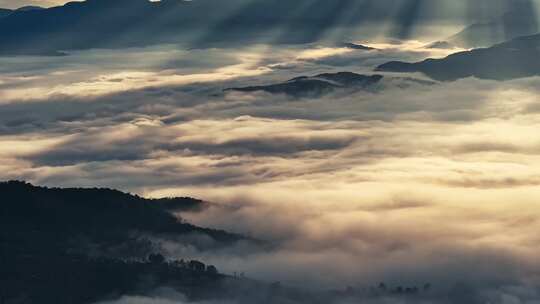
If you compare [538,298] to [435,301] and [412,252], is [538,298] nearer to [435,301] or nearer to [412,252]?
[435,301]

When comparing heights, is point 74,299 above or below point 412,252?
below

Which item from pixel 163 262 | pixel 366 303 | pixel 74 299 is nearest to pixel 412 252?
pixel 366 303

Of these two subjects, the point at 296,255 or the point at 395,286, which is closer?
the point at 395,286

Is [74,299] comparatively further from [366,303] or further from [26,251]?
[366,303]

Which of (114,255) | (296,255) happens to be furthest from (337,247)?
(114,255)

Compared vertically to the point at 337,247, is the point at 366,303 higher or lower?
lower

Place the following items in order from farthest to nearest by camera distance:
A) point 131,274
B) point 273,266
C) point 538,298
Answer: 1. point 273,266
2. point 131,274
3. point 538,298

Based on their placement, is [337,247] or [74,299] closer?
[74,299]

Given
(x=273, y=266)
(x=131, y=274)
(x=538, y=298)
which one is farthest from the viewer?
(x=273, y=266)
